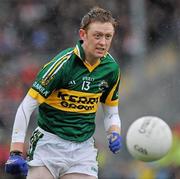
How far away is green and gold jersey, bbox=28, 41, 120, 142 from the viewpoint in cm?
558

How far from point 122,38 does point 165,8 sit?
69cm

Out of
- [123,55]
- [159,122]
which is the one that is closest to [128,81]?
[123,55]

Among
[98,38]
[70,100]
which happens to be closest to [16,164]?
[70,100]

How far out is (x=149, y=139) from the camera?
245 inches

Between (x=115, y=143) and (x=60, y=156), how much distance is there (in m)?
0.44

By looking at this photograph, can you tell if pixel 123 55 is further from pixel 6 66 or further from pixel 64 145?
pixel 64 145

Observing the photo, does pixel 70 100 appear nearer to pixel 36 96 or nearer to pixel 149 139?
pixel 36 96

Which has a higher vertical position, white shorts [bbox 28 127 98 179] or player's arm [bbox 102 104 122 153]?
player's arm [bbox 102 104 122 153]

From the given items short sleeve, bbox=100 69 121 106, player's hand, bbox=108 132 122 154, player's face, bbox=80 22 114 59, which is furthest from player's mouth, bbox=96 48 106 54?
player's hand, bbox=108 132 122 154

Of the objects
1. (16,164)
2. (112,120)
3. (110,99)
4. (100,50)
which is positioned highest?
(100,50)

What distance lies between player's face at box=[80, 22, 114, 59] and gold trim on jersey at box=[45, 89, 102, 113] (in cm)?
32

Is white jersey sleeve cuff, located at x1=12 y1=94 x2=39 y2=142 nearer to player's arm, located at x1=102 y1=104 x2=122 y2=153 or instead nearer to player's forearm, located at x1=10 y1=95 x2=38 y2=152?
player's forearm, located at x1=10 y1=95 x2=38 y2=152

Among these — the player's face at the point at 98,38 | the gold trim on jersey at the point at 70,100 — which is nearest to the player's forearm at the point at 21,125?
the gold trim on jersey at the point at 70,100

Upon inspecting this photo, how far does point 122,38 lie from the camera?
33.7 feet
